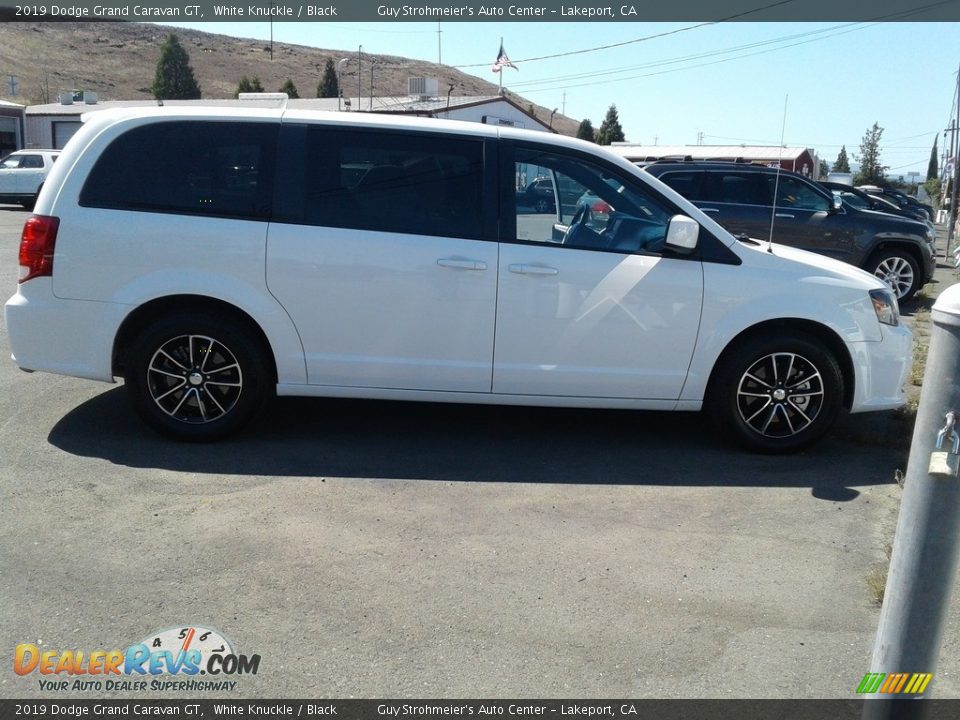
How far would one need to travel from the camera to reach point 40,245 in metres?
5.38

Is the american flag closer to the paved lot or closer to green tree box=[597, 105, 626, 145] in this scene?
the paved lot

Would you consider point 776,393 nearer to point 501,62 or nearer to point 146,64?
point 501,62

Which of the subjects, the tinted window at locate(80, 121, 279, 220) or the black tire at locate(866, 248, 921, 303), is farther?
the black tire at locate(866, 248, 921, 303)

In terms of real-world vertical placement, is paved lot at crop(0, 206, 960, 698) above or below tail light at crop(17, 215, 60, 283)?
below

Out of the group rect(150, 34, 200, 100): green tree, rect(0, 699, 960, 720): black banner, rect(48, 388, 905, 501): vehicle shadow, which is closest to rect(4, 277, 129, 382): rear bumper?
rect(48, 388, 905, 501): vehicle shadow

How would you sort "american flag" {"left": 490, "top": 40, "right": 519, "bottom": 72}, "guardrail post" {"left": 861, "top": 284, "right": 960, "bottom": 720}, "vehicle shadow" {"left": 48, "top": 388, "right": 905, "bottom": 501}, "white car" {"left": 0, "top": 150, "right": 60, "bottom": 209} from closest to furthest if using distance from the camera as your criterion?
"guardrail post" {"left": 861, "top": 284, "right": 960, "bottom": 720}
"vehicle shadow" {"left": 48, "top": 388, "right": 905, "bottom": 501}
"white car" {"left": 0, "top": 150, "right": 60, "bottom": 209}
"american flag" {"left": 490, "top": 40, "right": 519, "bottom": 72}

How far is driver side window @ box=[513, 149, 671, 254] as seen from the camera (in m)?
Answer: 5.57

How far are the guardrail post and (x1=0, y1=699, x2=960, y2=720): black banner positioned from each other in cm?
72

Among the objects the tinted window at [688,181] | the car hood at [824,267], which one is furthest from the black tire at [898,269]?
the car hood at [824,267]

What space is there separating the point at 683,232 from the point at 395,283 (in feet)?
5.72

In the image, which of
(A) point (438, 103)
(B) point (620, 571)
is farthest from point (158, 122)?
(A) point (438, 103)

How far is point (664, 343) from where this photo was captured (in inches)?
220

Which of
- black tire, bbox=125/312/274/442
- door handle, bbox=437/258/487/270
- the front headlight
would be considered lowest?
black tire, bbox=125/312/274/442

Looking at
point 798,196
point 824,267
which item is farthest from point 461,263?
point 798,196
